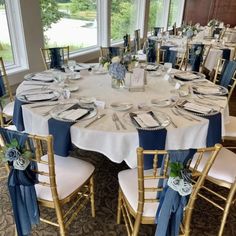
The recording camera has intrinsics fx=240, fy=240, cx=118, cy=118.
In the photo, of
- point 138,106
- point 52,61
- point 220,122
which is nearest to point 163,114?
point 138,106

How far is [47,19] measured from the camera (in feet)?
11.7

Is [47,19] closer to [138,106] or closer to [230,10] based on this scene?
[138,106]

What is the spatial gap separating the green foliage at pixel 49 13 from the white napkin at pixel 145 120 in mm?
2623

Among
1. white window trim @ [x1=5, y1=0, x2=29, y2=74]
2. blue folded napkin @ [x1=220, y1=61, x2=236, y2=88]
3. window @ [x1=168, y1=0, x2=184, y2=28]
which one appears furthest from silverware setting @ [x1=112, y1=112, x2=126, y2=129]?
window @ [x1=168, y1=0, x2=184, y2=28]

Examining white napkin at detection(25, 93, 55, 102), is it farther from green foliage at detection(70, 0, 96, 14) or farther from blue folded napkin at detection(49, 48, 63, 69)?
green foliage at detection(70, 0, 96, 14)

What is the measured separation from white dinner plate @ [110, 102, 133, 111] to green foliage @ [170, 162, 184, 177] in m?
0.70

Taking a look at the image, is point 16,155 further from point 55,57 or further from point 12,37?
point 12,37

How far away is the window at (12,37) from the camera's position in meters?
2.88

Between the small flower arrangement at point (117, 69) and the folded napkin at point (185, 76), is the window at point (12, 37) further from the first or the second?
the folded napkin at point (185, 76)

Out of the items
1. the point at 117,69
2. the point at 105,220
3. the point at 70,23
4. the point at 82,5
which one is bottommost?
the point at 105,220

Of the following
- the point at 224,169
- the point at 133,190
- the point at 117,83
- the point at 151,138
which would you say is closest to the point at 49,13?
the point at 117,83

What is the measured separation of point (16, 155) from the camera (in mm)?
1147

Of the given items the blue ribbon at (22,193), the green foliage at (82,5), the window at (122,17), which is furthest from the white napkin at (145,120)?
the window at (122,17)

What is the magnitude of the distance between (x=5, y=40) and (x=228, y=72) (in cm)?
269
